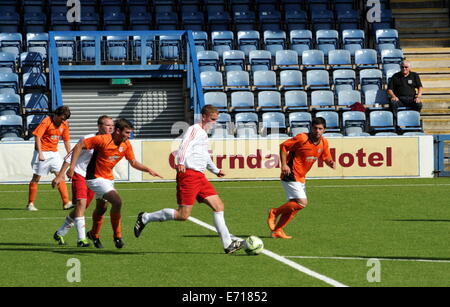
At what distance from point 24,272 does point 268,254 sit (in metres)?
2.92

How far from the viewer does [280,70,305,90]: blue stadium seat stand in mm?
28000

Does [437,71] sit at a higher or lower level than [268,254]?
higher

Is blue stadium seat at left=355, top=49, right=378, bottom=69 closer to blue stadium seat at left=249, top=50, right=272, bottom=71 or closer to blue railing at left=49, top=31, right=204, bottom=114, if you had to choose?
blue stadium seat at left=249, top=50, right=272, bottom=71

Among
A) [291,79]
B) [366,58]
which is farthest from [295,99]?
[366,58]

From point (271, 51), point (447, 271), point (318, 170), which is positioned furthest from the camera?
point (271, 51)

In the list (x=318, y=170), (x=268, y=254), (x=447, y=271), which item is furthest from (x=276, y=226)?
(x=318, y=170)

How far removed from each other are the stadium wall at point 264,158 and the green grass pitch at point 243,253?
3.74 m

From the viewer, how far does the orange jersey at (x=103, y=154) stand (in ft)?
37.3

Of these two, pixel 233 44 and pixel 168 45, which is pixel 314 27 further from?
pixel 168 45

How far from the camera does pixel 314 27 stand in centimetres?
3138

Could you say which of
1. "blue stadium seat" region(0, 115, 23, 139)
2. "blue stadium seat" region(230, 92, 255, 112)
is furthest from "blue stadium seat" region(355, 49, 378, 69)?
"blue stadium seat" region(0, 115, 23, 139)

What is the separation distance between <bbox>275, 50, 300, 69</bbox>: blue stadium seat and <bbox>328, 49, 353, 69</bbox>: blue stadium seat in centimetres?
114

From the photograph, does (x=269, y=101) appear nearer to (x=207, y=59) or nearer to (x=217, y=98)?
(x=217, y=98)

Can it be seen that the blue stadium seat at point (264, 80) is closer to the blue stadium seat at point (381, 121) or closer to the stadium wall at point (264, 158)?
the blue stadium seat at point (381, 121)
